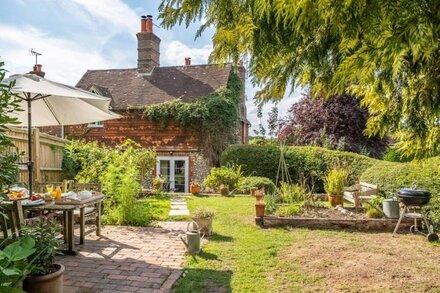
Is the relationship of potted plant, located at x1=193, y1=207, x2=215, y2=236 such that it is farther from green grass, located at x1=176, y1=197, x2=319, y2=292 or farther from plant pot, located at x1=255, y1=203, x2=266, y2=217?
plant pot, located at x1=255, y1=203, x2=266, y2=217

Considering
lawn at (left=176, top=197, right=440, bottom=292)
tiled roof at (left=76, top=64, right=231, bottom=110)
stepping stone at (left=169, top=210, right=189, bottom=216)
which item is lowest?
lawn at (left=176, top=197, right=440, bottom=292)

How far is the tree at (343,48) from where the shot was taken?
123 cm

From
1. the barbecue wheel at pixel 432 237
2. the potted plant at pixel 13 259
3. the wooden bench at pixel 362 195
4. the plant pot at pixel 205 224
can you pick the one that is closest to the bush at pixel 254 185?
the wooden bench at pixel 362 195

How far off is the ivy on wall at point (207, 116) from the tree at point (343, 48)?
14.0 metres

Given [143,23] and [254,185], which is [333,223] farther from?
[143,23]

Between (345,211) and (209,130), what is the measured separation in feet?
30.8

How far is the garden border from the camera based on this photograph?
717 cm

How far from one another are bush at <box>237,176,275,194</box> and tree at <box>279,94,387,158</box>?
4.91 metres

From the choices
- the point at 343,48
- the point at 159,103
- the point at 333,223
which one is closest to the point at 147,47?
the point at 159,103

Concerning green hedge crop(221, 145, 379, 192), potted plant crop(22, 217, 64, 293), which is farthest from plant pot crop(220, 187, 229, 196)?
potted plant crop(22, 217, 64, 293)

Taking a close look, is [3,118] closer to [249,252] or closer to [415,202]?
[249,252]

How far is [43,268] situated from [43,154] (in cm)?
852

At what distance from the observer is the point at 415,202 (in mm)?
6355

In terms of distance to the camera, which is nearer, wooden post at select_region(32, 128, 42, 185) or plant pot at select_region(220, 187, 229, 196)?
wooden post at select_region(32, 128, 42, 185)
